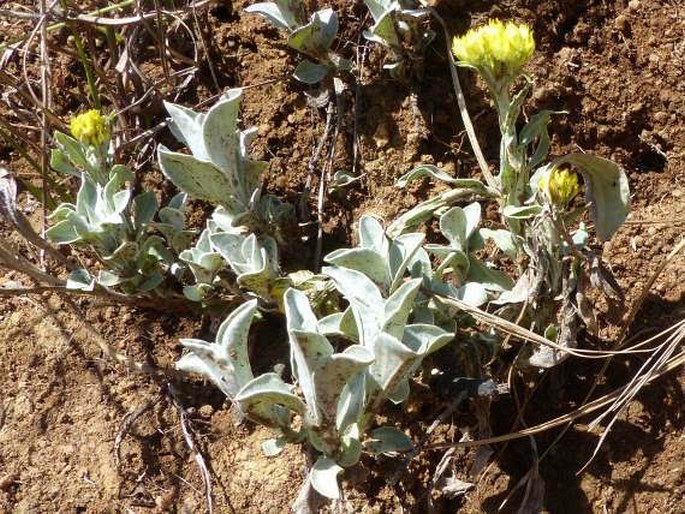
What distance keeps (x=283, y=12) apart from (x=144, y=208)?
60cm

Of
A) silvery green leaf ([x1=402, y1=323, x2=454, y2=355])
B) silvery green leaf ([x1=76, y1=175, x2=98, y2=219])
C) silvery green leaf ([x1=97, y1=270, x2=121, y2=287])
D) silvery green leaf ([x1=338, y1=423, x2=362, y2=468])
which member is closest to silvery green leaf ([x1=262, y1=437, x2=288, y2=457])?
silvery green leaf ([x1=338, y1=423, x2=362, y2=468])

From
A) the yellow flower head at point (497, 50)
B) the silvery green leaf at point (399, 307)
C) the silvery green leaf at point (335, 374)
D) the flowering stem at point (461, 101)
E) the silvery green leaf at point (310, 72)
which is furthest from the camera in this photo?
the silvery green leaf at point (310, 72)

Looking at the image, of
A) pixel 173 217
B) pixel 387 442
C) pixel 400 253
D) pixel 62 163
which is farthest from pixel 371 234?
pixel 62 163

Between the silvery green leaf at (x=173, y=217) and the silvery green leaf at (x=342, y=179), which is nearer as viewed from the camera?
the silvery green leaf at (x=173, y=217)

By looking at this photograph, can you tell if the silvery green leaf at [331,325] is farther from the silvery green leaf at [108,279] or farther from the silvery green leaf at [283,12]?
the silvery green leaf at [283,12]

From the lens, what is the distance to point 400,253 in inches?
72.0

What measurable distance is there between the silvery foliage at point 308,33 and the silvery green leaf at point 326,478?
3.43 ft

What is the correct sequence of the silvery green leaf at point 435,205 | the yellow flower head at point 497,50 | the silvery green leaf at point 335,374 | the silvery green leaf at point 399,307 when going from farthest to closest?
the silvery green leaf at point 435,205 → the yellow flower head at point 497,50 → the silvery green leaf at point 399,307 → the silvery green leaf at point 335,374

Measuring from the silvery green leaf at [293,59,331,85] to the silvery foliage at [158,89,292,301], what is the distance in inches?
14.4

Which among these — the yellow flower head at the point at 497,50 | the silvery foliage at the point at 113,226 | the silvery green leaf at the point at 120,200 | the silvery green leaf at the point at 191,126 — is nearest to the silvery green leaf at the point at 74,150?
the silvery foliage at the point at 113,226

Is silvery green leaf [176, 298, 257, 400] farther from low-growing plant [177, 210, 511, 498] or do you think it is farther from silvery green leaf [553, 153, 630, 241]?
silvery green leaf [553, 153, 630, 241]

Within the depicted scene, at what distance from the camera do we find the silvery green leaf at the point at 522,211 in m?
1.79

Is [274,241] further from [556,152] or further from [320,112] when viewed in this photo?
[556,152]

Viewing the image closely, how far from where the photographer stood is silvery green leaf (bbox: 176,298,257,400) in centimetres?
169
